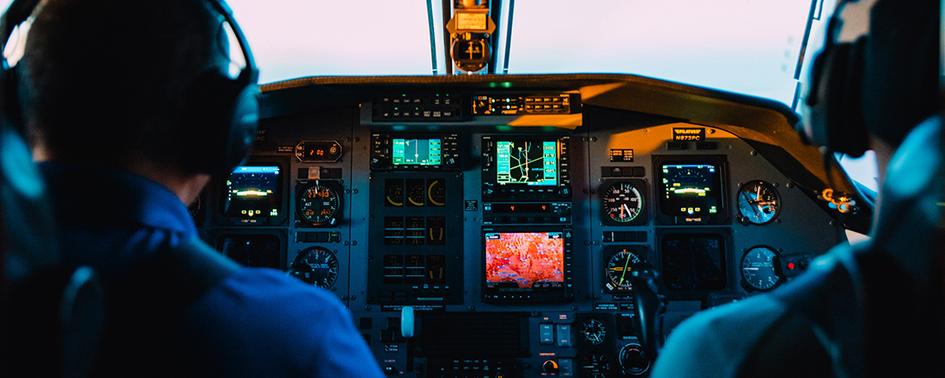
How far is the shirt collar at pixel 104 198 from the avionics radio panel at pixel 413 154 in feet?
8.83

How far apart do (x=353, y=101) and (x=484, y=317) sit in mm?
1260

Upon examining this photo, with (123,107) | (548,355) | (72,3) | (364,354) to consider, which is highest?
(72,3)

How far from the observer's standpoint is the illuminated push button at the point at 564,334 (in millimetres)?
3371

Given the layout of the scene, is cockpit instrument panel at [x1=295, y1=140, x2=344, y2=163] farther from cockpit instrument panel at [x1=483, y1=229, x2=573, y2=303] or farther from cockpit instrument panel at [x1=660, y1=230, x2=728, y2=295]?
cockpit instrument panel at [x1=660, y1=230, x2=728, y2=295]

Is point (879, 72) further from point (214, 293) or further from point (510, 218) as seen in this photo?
point (510, 218)

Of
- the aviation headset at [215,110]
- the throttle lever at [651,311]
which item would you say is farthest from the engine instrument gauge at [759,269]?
the aviation headset at [215,110]

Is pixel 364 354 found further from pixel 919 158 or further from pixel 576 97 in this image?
pixel 576 97

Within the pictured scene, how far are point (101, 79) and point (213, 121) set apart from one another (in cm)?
17

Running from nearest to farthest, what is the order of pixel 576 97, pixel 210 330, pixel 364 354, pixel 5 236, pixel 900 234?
pixel 5 236, pixel 900 234, pixel 210 330, pixel 364 354, pixel 576 97

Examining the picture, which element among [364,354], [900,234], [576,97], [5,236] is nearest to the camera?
[5,236]

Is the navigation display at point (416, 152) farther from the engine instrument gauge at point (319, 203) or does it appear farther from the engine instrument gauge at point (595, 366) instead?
the engine instrument gauge at point (595, 366)

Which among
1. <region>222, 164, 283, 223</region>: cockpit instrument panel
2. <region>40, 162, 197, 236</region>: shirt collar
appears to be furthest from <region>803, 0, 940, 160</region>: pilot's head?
<region>222, 164, 283, 223</region>: cockpit instrument panel

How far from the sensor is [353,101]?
3.43m

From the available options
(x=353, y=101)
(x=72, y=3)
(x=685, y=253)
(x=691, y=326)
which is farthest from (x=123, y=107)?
(x=685, y=253)
